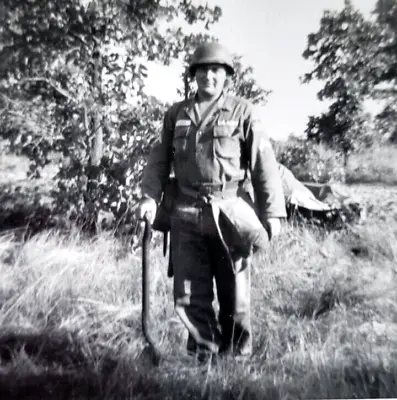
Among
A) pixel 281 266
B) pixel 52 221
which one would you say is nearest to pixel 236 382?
pixel 281 266

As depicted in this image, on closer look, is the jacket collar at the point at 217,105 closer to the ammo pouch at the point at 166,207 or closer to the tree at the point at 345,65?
the ammo pouch at the point at 166,207

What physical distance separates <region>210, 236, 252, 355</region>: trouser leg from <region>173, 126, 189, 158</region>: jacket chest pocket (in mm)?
355

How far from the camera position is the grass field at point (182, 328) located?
1.72 m

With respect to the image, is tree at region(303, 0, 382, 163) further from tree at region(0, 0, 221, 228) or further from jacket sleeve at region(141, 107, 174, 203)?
jacket sleeve at region(141, 107, 174, 203)

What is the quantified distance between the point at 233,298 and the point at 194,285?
159 mm

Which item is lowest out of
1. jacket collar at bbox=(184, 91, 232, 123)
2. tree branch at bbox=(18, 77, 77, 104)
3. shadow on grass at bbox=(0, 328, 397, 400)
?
shadow on grass at bbox=(0, 328, 397, 400)

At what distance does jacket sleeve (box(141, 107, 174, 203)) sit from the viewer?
1742 millimetres

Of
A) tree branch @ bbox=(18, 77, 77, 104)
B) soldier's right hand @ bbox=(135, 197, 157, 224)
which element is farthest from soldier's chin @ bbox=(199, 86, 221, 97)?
tree branch @ bbox=(18, 77, 77, 104)

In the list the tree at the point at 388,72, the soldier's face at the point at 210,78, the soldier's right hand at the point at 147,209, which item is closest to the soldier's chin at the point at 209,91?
the soldier's face at the point at 210,78

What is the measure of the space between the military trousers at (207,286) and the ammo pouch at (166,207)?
0.17ft

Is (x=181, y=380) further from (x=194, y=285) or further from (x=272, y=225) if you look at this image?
(x=272, y=225)

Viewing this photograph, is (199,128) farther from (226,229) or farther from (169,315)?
(169,315)

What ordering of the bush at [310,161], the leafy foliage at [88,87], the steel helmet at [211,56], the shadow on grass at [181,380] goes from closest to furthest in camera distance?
the steel helmet at [211,56] → the shadow on grass at [181,380] → the leafy foliage at [88,87] → the bush at [310,161]

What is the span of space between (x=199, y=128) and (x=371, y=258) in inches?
51.9
